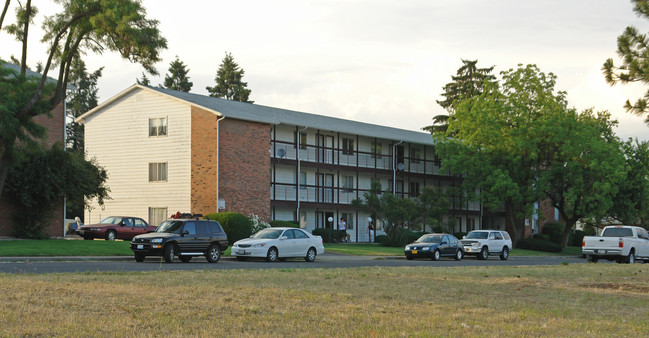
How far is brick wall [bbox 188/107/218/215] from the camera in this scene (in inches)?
1752

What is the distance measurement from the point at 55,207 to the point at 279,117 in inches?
638

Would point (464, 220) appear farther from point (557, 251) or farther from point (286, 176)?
point (286, 176)

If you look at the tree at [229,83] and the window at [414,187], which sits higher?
the tree at [229,83]

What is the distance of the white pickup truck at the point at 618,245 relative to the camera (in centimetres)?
3359

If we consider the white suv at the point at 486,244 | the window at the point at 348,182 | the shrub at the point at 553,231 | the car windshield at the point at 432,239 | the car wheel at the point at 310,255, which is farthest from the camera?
the shrub at the point at 553,231

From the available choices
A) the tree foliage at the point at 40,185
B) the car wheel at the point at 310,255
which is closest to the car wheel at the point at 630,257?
the car wheel at the point at 310,255

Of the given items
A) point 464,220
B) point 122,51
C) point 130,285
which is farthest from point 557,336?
point 464,220

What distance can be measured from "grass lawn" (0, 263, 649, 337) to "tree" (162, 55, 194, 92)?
71723mm

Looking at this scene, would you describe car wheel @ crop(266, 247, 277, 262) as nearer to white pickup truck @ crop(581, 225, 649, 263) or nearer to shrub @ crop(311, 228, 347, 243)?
white pickup truck @ crop(581, 225, 649, 263)

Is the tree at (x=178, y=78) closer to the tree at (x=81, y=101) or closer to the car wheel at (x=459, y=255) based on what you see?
the tree at (x=81, y=101)

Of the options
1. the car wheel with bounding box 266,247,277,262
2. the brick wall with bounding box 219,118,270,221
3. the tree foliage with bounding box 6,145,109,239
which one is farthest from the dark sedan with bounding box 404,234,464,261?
the tree foliage with bounding box 6,145,109,239

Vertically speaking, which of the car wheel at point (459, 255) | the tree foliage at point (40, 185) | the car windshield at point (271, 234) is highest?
the tree foliage at point (40, 185)

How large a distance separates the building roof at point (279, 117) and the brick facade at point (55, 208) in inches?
307

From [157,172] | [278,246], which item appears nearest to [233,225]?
[278,246]
